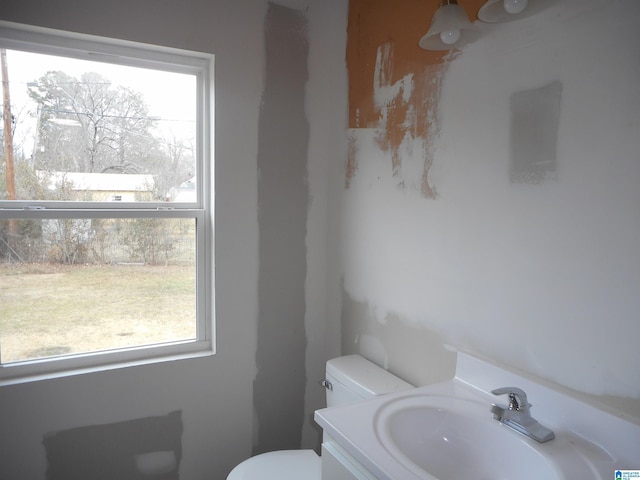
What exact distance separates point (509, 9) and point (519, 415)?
3.43 ft

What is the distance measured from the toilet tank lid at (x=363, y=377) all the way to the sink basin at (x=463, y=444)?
0.30 metres

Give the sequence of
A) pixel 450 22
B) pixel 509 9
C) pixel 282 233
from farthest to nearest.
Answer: pixel 282 233
pixel 450 22
pixel 509 9

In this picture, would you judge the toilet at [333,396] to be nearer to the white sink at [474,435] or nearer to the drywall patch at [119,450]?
the white sink at [474,435]

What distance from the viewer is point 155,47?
1.74 metres

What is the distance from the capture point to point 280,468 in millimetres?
1605

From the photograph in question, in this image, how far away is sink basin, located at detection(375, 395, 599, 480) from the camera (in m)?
0.99

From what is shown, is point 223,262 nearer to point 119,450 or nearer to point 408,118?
point 119,450

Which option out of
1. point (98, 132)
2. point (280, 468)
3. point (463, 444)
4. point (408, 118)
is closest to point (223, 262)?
point (98, 132)

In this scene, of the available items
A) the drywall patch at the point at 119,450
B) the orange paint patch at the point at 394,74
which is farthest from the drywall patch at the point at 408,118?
the drywall patch at the point at 119,450

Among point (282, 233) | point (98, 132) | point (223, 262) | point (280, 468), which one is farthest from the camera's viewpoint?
point (282, 233)

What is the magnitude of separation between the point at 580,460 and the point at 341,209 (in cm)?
135

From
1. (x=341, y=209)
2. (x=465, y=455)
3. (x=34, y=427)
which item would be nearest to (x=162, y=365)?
(x=34, y=427)

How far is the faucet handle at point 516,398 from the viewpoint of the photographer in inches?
42.8

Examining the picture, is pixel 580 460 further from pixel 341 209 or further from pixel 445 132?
pixel 341 209
